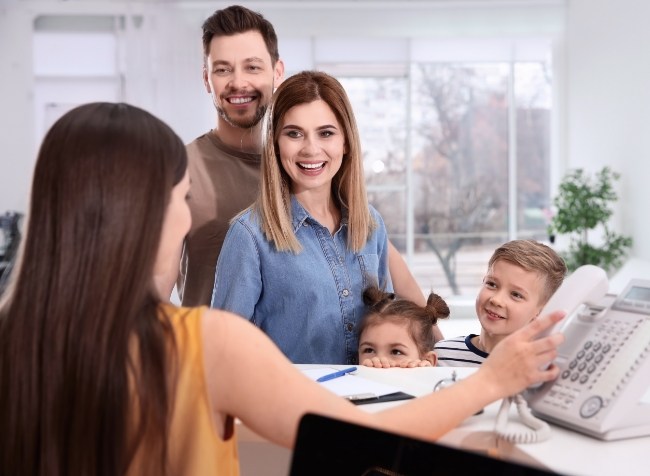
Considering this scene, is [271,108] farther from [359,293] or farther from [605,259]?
[605,259]

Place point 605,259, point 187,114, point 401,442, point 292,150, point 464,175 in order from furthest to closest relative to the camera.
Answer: point 464,175
point 187,114
point 605,259
point 292,150
point 401,442

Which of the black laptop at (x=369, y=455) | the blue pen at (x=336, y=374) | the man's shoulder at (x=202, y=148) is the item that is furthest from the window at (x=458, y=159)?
the black laptop at (x=369, y=455)

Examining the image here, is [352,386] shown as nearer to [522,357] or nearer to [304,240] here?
[522,357]

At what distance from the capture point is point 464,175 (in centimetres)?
906

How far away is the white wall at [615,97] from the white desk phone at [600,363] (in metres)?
5.03

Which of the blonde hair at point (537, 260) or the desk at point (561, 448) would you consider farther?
the blonde hair at point (537, 260)

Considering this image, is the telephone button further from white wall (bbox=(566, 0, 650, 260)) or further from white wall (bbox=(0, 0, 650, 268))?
white wall (bbox=(0, 0, 650, 268))

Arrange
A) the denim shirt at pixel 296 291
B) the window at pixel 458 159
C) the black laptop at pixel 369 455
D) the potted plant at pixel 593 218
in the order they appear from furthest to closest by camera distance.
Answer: the window at pixel 458 159, the potted plant at pixel 593 218, the denim shirt at pixel 296 291, the black laptop at pixel 369 455

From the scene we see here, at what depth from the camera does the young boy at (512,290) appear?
2480 millimetres

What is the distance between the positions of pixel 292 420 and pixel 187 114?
7129mm

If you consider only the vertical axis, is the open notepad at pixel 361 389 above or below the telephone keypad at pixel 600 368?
below

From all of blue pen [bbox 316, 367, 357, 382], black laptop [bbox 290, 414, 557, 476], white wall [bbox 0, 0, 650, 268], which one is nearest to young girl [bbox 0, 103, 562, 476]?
black laptop [bbox 290, 414, 557, 476]

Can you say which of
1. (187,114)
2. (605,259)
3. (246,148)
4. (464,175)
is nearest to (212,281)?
(246,148)

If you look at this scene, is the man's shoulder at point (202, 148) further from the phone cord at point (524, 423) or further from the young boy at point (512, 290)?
the phone cord at point (524, 423)
